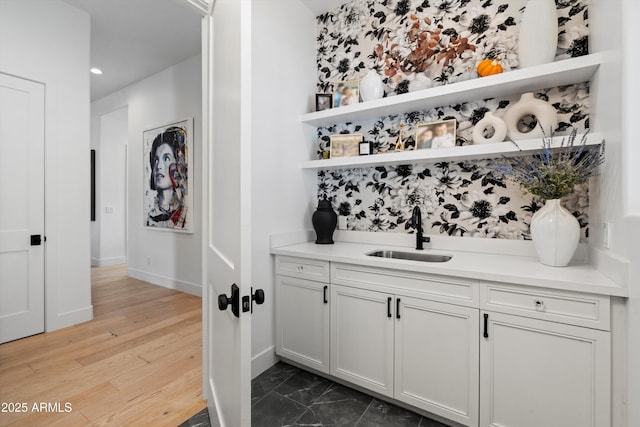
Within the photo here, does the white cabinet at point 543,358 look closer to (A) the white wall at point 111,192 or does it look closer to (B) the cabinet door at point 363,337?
(B) the cabinet door at point 363,337

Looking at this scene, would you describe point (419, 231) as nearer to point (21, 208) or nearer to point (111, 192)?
point (21, 208)

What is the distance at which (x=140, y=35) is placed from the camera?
329 centimetres

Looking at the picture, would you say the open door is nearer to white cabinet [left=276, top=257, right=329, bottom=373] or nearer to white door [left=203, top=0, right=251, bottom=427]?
white door [left=203, top=0, right=251, bottom=427]

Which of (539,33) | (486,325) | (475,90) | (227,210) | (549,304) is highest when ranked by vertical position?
(539,33)

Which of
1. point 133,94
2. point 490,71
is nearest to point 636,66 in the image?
point 490,71

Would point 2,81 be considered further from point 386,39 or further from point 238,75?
point 386,39

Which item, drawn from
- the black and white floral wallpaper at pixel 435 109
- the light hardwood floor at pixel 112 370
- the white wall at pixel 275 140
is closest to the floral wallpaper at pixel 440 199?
the black and white floral wallpaper at pixel 435 109

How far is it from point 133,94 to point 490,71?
4.79 metres

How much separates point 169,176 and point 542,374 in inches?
166

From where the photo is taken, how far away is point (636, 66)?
110 centimetres

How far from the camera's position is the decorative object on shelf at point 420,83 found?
6.90 feet

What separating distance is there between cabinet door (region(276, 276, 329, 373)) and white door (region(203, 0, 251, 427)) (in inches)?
24.2

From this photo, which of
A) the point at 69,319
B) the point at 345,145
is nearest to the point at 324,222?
the point at 345,145

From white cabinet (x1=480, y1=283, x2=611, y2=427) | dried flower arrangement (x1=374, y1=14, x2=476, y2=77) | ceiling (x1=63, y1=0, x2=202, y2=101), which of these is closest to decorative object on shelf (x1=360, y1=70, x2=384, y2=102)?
dried flower arrangement (x1=374, y1=14, x2=476, y2=77)
